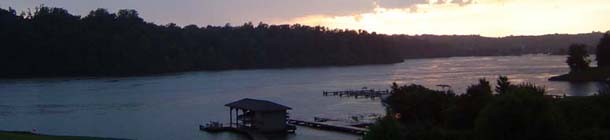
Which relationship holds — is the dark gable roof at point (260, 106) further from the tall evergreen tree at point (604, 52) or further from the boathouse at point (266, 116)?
the tall evergreen tree at point (604, 52)

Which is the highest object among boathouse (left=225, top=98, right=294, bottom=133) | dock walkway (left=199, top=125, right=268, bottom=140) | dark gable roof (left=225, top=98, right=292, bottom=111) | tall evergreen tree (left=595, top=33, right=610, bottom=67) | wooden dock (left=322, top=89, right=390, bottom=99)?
tall evergreen tree (left=595, top=33, right=610, bottom=67)

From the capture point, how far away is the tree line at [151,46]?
129000 millimetres

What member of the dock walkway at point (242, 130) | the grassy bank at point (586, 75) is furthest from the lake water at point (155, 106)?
the grassy bank at point (586, 75)

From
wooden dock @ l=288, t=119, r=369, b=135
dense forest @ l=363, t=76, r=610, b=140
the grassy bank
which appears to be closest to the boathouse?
wooden dock @ l=288, t=119, r=369, b=135

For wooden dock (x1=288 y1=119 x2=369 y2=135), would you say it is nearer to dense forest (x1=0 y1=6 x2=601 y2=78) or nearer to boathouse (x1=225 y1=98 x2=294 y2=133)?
boathouse (x1=225 y1=98 x2=294 y2=133)

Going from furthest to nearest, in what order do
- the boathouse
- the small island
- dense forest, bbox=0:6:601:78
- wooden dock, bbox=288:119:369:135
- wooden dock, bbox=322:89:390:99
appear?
1. dense forest, bbox=0:6:601:78
2. the small island
3. wooden dock, bbox=322:89:390:99
4. the boathouse
5. wooden dock, bbox=288:119:369:135

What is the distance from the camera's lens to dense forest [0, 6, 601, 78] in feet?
423

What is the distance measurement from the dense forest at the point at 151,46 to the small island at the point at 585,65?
68416 mm

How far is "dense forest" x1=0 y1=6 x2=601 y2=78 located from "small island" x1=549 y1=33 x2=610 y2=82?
6842cm

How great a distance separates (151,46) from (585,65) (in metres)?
76.1

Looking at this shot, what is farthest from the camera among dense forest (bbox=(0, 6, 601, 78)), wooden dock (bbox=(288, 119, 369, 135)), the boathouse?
dense forest (bbox=(0, 6, 601, 78))

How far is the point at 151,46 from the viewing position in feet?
474

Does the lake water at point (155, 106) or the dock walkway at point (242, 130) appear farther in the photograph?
the lake water at point (155, 106)

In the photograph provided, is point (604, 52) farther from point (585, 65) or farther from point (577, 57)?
point (577, 57)
